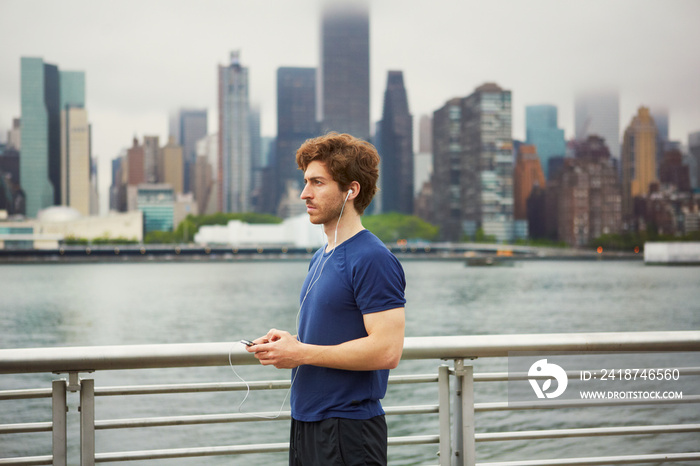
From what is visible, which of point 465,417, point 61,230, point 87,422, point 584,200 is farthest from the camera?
point 584,200

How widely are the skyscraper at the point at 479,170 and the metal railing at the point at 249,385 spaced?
151814 millimetres

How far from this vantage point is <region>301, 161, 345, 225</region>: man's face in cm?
209

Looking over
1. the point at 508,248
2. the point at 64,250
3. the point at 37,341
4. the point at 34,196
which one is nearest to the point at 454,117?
the point at 508,248

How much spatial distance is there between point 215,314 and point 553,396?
43.8 meters

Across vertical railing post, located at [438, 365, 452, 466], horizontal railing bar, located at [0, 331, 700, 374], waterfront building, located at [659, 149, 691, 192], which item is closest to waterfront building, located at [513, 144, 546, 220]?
waterfront building, located at [659, 149, 691, 192]

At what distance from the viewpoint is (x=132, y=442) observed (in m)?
13.4

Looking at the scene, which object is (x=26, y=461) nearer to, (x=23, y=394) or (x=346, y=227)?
(x=23, y=394)

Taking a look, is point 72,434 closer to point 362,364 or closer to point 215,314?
point 362,364

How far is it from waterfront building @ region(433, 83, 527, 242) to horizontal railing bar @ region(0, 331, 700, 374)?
152m

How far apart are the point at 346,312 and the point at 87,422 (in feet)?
4.21

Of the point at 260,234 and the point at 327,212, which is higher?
the point at 260,234

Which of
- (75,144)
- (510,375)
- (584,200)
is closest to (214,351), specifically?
(510,375)

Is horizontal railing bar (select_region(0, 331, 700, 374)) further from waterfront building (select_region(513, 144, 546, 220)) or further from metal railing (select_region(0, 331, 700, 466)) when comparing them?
waterfront building (select_region(513, 144, 546, 220))

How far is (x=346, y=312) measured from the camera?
2.02 m
